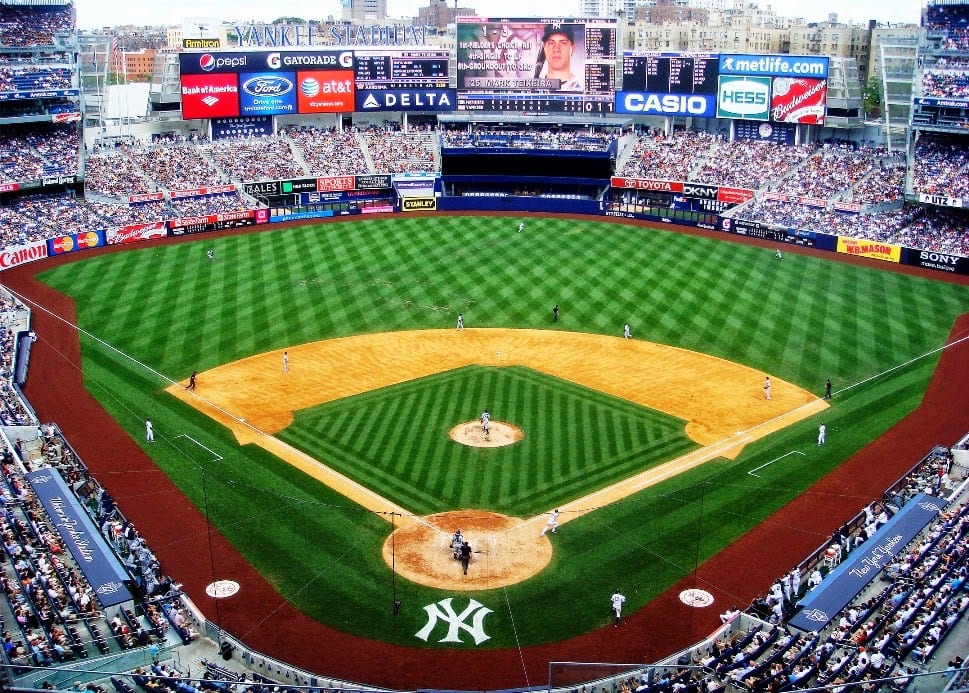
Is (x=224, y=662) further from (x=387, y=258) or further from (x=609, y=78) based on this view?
(x=609, y=78)

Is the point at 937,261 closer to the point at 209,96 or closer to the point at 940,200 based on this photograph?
the point at 940,200

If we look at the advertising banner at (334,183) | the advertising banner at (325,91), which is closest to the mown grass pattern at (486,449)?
the advertising banner at (334,183)

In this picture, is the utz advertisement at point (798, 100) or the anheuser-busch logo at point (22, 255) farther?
the utz advertisement at point (798, 100)

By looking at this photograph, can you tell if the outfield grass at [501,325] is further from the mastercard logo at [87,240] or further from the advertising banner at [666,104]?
the advertising banner at [666,104]

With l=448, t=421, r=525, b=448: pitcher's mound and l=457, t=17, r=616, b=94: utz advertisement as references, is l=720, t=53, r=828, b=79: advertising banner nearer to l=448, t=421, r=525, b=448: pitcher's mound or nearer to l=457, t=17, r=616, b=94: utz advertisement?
l=457, t=17, r=616, b=94: utz advertisement

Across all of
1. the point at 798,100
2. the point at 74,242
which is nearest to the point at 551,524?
the point at 74,242

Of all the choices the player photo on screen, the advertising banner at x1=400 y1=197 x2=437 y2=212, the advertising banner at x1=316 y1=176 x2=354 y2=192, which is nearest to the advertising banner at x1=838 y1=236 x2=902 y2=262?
the player photo on screen
